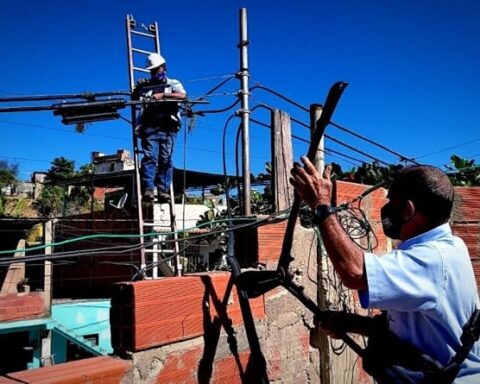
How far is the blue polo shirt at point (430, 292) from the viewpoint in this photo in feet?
5.28

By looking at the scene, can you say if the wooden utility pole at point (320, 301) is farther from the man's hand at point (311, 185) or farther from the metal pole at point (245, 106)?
the man's hand at point (311, 185)

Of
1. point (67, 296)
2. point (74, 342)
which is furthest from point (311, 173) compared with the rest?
point (67, 296)

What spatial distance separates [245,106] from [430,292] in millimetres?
2702

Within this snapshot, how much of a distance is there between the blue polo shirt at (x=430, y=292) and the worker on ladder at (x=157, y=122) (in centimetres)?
442

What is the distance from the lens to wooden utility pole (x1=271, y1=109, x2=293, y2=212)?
10.8ft

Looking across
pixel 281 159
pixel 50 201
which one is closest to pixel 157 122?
pixel 281 159

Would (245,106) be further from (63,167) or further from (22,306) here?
(63,167)

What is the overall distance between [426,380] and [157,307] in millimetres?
1194

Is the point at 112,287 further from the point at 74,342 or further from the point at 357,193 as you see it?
the point at 74,342

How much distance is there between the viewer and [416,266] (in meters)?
1.63

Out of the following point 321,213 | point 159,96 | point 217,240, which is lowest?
point 217,240

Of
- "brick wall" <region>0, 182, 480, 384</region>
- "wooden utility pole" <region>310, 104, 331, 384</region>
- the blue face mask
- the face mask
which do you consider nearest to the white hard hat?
the blue face mask

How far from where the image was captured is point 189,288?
2395mm

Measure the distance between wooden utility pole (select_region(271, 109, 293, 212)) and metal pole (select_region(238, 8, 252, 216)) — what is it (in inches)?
10.5
